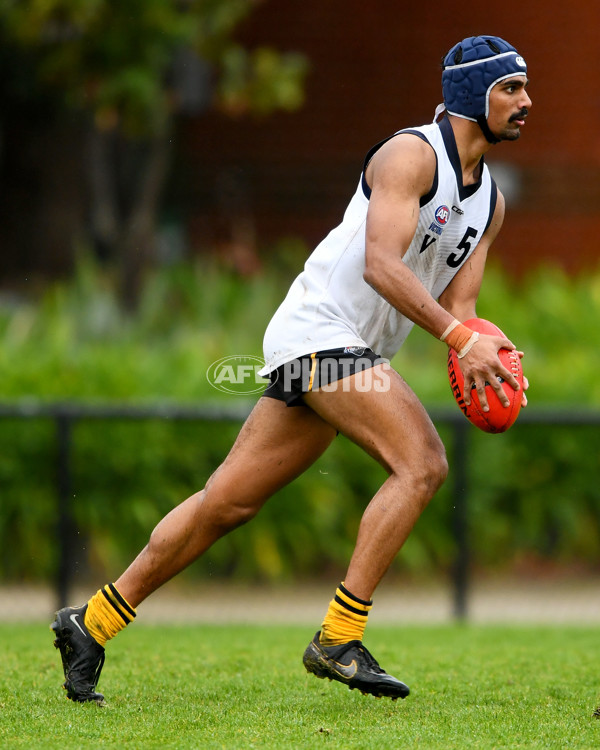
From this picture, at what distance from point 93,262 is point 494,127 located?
30.2 feet

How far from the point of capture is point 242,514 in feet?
14.4

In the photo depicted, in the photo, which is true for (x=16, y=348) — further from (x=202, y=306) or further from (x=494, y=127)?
(x=494, y=127)

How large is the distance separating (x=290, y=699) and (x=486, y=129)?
2.30 metres

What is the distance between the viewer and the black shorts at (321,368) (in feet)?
13.6

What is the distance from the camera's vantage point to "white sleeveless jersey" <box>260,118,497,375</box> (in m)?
4.23

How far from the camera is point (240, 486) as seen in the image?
4.36m

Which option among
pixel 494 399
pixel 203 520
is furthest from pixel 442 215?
pixel 203 520

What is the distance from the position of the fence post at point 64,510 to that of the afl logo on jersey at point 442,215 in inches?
164

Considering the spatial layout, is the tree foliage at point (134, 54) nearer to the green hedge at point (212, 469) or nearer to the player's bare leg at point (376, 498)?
the green hedge at point (212, 469)

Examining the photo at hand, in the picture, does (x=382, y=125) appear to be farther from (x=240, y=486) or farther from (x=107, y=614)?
(x=107, y=614)

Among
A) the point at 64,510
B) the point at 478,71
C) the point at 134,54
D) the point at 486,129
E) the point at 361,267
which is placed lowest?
the point at 64,510

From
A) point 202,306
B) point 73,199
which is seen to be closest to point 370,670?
point 202,306

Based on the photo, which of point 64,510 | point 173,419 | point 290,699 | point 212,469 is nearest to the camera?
point 290,699

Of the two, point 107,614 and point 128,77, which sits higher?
point 128,77
